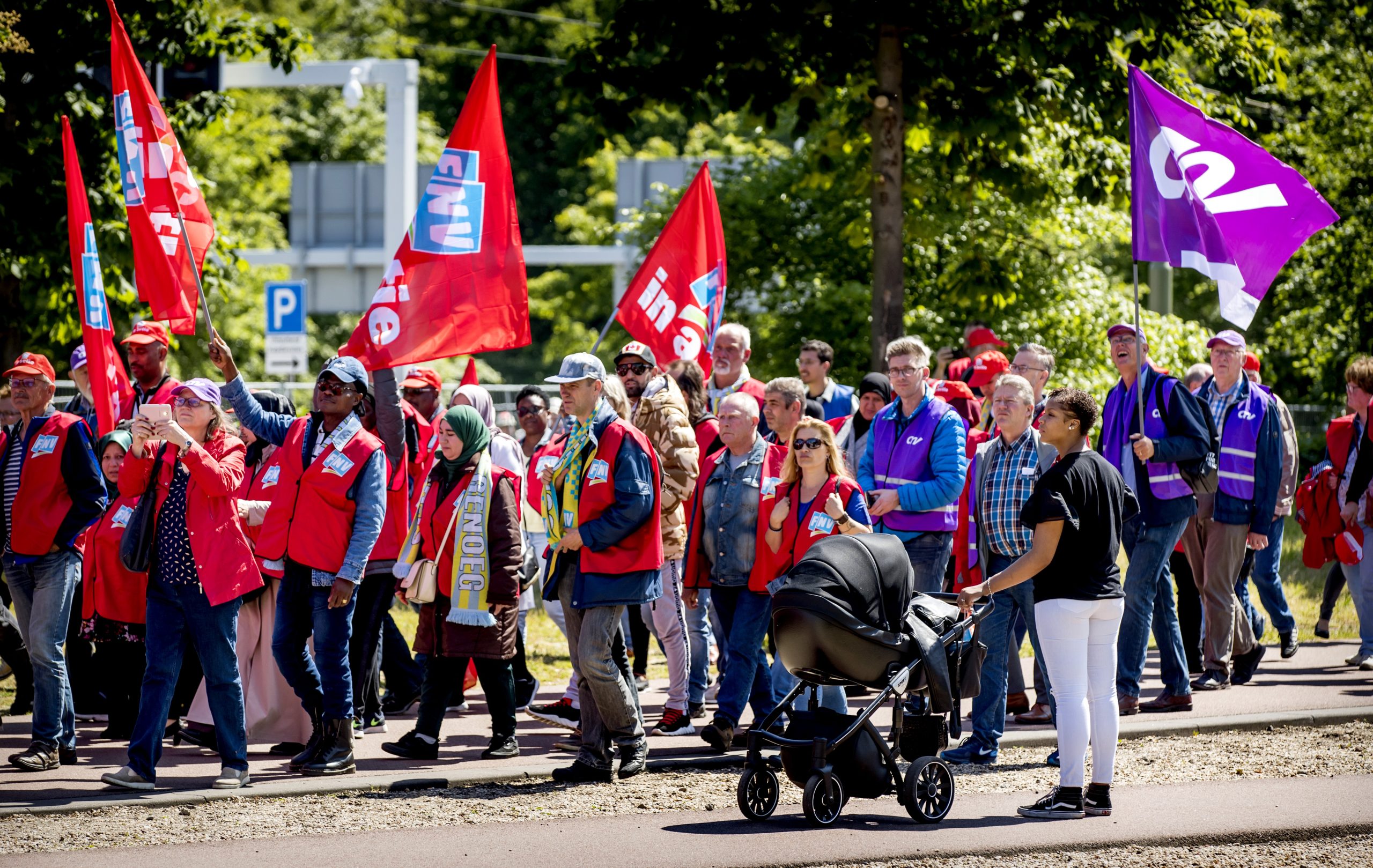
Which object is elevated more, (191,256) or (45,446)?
(191,256)

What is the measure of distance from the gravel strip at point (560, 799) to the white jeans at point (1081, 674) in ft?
2.09

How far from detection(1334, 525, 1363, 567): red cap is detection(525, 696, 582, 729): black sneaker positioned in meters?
5.55

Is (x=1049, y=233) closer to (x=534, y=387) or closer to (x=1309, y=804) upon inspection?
(x=534, y=387)

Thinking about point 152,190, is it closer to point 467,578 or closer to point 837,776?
point 467,578

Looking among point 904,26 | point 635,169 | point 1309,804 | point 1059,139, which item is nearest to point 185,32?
point 904,26

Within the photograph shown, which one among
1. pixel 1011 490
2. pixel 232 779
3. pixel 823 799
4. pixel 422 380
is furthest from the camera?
pixel 422 380

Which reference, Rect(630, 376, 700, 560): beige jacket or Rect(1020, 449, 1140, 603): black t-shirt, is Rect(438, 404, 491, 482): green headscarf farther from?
Rect(1020, 449, 1140, 603): black t-shirt

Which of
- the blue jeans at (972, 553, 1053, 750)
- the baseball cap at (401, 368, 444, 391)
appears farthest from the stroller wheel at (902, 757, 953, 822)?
the baseball cap at (401, 368, 444, 391)

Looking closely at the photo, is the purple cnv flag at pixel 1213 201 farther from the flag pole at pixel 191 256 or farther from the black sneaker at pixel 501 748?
the flag pole at pixel 191 256

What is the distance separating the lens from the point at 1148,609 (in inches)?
360

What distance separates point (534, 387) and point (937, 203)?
8.49 meters

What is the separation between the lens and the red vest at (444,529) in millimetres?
8266

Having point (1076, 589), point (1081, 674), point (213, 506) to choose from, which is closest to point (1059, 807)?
point (1081, 674)

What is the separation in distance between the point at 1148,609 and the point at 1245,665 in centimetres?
181
